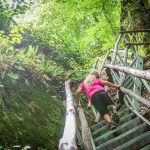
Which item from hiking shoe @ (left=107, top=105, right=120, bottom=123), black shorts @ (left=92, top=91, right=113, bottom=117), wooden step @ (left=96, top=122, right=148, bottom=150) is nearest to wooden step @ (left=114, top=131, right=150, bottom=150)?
wooden step @ (left=96, top=122, right=148, bottom=150)

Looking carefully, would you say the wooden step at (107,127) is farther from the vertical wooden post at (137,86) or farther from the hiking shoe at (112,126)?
the vertical wooden post at (137,86)

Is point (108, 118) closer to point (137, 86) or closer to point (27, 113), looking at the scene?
point (137, 86)

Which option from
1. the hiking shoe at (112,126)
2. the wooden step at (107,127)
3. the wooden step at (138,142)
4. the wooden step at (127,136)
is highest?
the wooden step at (107,127)

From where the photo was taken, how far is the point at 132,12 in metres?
10.6

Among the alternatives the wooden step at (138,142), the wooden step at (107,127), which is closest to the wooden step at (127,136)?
the wooden step at (138,142)

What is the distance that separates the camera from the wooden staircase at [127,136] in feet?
14.2

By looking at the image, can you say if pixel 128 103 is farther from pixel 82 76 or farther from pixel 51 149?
pixel 82 76

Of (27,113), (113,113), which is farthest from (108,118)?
(27,113)

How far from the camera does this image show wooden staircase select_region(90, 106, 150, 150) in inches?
171

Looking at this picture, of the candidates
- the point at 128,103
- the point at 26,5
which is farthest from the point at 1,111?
the point at 26,5

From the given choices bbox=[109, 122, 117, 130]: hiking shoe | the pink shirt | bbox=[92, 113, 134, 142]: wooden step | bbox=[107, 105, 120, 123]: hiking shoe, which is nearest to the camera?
bbox=[109, 122, 117, 130]: hiking shoe

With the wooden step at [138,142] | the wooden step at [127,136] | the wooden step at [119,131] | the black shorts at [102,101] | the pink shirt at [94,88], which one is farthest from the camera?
the pink shirt at [94,88]

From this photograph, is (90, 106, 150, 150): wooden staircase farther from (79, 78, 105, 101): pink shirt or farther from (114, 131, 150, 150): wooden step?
(79, 78, 105, 101): pink shirt

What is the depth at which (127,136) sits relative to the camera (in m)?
4.66
